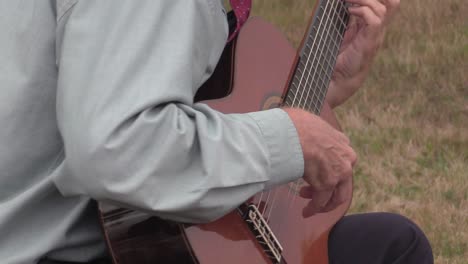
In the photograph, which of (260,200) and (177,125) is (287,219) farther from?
(177,125)

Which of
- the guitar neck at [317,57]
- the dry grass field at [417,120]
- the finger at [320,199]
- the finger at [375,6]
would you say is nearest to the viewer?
the finger at [320,199]

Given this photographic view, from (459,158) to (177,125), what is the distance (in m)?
2.74

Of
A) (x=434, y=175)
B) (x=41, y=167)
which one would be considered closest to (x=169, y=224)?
(x=41, y=167)

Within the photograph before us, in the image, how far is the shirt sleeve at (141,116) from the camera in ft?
4.95

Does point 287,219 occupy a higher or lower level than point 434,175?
higher

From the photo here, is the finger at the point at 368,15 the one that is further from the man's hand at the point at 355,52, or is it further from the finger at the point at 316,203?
the finger at the point at 316,203

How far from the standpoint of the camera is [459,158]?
410 cm

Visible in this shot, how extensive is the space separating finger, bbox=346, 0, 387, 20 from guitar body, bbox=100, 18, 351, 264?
0.95 feet

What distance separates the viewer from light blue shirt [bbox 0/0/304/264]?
1518mm


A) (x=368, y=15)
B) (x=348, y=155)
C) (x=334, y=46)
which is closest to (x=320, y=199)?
(x=348, y=155)

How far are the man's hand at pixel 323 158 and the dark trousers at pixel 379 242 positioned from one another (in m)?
0.17

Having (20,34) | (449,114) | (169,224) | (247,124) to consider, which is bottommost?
(449,114)

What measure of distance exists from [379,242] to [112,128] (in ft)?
2.98

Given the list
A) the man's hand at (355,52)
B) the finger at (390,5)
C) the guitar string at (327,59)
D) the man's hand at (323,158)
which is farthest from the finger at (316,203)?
the finger at (390,5)
